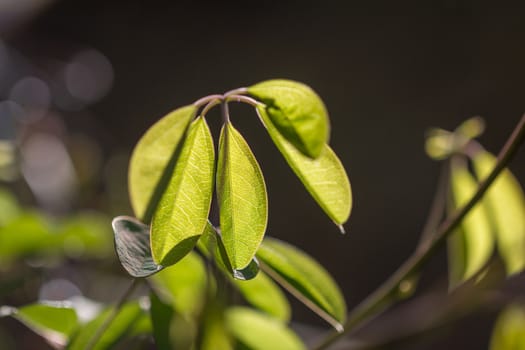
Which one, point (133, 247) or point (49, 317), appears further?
point (49, 317)

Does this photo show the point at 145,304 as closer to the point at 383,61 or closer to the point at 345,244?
the point at 345,244

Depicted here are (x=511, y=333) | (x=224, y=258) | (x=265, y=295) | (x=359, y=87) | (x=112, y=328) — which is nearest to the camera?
(x=224, y=258)

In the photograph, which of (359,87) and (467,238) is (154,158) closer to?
(467,238)

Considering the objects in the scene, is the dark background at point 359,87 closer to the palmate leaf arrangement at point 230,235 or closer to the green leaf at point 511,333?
the green leaf at point 511,333

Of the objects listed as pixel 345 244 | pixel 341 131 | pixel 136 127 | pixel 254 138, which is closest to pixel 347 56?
pixel 341 131

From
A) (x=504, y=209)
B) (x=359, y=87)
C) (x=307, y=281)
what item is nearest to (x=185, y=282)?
(x=307, y=281)

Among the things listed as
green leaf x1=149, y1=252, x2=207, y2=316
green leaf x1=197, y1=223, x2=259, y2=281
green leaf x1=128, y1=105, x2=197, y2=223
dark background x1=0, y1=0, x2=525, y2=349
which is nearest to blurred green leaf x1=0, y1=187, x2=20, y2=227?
green leaf x1=149, y1=252, x2=207, y2=316
